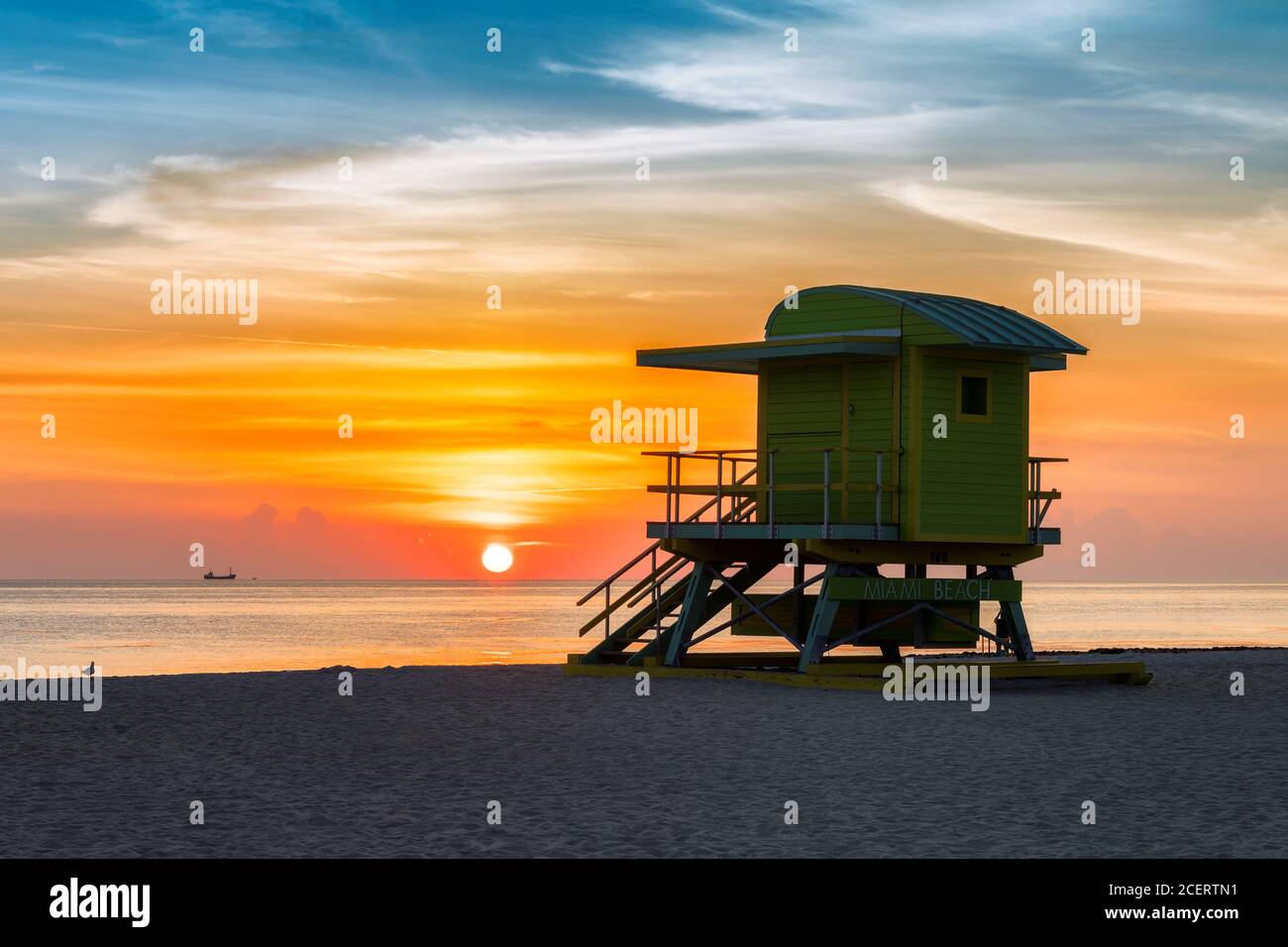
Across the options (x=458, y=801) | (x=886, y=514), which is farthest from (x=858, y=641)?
(x=458, y=801)

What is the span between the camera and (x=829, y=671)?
89.3ft

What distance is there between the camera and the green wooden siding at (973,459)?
26047 mm

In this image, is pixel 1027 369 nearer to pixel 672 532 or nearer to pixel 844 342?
pixel 844 342

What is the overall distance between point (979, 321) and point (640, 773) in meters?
12.4

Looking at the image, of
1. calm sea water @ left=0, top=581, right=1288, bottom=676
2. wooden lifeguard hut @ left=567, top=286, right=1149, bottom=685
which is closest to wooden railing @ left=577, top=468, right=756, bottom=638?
wooden lifeguard hut @ left=567, top=286, right=1149, bottom=685

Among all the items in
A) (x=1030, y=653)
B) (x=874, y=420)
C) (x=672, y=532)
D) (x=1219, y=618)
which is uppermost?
(x=874, y=420)

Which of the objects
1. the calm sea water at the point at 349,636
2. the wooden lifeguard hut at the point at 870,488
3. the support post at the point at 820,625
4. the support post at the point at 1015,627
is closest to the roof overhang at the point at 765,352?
the wooden lifeguard hut at the point at 870,488

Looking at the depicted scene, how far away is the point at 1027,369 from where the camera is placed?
88.6ft

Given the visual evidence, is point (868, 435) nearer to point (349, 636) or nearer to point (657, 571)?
point (657, 571)

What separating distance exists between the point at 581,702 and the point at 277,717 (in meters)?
4.34

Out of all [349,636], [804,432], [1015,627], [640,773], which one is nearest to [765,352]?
[804,432]

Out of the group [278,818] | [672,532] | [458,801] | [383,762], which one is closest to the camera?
[278,818]

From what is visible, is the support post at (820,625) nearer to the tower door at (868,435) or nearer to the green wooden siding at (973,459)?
the tower door at (868,435)

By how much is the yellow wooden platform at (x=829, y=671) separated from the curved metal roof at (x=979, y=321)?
498 cm
